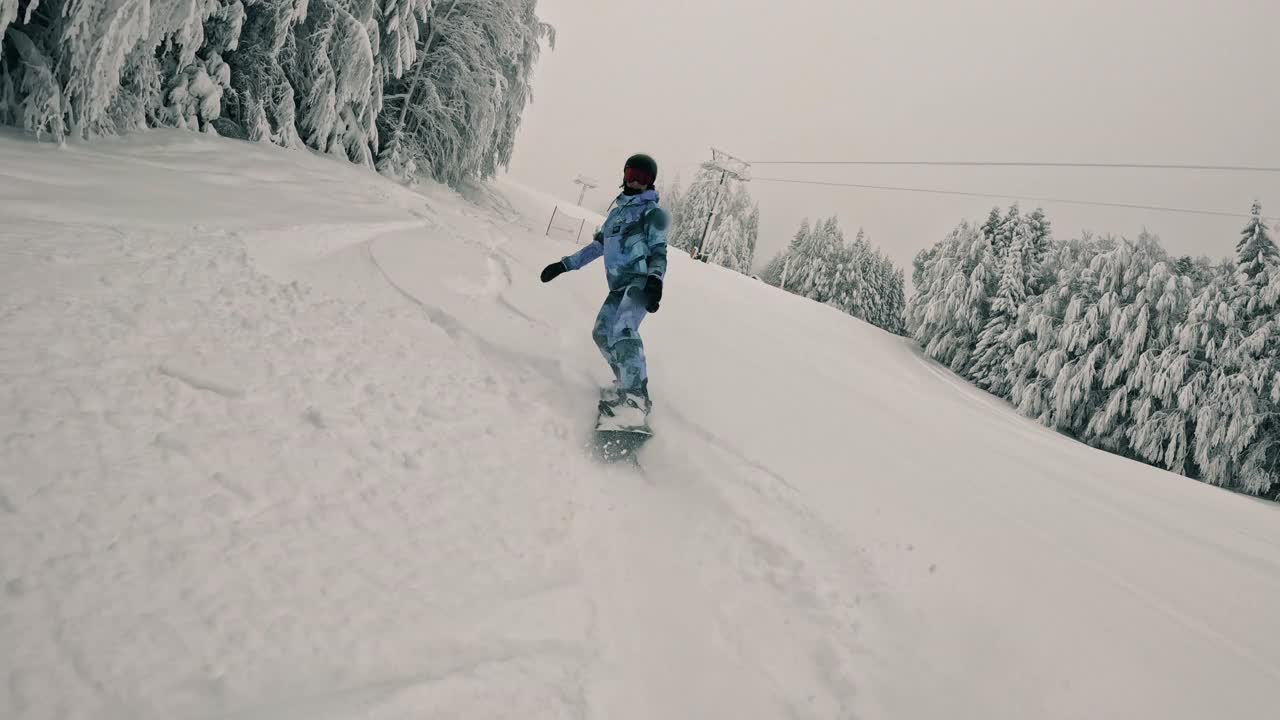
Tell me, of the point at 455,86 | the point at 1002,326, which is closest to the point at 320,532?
the point at 455,86

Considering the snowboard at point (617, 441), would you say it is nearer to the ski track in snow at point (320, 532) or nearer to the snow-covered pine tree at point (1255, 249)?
the ski track in snow at point (320, 532)

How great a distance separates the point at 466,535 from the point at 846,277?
50741 mm

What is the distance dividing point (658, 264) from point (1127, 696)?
3183 millimetres

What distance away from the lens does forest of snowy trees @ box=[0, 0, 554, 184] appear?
240 inches

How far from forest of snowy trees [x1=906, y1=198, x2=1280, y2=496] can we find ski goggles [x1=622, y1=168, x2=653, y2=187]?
24.1 meters

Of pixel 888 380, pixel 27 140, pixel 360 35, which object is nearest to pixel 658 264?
pixel 888 380

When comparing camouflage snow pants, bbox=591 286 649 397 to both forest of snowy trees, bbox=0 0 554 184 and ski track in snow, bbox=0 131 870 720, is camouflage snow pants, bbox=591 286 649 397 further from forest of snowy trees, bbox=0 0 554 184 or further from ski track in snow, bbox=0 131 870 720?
forest of snowy trees, bbox=0 0 554 184

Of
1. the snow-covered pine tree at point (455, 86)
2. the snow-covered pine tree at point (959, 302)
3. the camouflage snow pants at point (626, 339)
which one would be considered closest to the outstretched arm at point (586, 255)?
the camouflage snow pants at point (626, 339)

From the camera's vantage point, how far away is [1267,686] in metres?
2.38

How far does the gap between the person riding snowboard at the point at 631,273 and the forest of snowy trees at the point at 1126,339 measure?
24099mm

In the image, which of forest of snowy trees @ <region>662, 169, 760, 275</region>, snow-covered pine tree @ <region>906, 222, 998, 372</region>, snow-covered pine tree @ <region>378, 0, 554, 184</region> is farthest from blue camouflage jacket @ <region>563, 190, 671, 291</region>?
forest of snowy trees @ <region>662, 169, 760, 275</region>

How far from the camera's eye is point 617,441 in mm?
3477

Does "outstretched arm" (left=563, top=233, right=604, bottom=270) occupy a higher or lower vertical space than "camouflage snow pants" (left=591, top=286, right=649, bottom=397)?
higher

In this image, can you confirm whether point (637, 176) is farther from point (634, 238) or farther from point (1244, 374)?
point (1244, 374)
